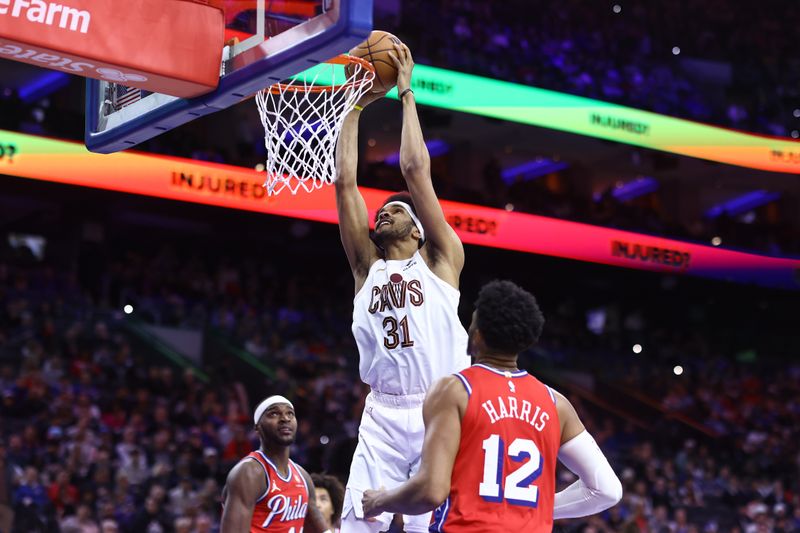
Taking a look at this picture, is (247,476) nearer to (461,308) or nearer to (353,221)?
(353,221)

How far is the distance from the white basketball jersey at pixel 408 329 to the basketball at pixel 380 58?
886 millimetres

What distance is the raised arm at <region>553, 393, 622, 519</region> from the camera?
12.2ft

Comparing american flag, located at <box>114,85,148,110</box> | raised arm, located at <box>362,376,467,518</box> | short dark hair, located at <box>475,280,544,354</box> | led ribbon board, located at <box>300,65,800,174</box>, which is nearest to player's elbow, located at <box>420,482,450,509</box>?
raised arm, located at <box>362,376,467,518</box>

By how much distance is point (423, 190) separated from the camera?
4.66m

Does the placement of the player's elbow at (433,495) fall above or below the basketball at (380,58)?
below

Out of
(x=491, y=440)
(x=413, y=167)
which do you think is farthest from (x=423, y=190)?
(x=491, y=440)

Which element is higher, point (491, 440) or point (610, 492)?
point (491, 440)

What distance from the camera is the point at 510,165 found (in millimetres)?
25719

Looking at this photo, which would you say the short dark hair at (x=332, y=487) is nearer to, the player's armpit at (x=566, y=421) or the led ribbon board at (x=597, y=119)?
the player's armpit at (x=566, y=421)

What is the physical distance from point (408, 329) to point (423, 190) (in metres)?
0.61

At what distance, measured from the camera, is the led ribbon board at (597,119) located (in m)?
19.0

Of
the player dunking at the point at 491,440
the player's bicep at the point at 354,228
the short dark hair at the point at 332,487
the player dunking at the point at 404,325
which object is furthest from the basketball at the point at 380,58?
the short dark hair at the point at 332,487

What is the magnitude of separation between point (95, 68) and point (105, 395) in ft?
31.5

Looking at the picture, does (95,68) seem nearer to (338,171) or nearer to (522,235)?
(338,171)
